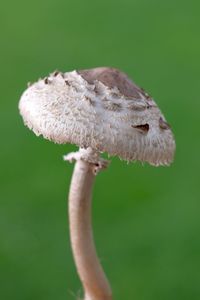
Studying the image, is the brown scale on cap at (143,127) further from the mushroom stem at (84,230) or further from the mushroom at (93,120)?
the mushroom stem at (84,230)

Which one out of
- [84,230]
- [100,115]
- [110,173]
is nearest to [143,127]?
[100,115]

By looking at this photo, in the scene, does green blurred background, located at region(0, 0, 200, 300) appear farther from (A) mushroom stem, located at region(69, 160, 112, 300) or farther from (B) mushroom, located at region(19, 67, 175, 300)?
(B) mushroom, located at region(19, 67, 175, 300)

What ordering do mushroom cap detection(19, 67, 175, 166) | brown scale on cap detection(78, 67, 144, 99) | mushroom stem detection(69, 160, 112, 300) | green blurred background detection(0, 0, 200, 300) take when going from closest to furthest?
mushroom cap detection(19, 67, 175, 166), brown scale on cap detection(78, 67, 144, 99), mushroom stem detection(69, 160, 112, 300), green blurred background detection(0, 0, 200, 300)

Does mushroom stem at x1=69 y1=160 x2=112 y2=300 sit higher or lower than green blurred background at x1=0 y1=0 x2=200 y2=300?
lower

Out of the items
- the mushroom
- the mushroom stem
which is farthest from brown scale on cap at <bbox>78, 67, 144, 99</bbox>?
the mushroom stem

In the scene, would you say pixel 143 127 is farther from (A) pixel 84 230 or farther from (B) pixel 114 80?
(A) pixel 84 230

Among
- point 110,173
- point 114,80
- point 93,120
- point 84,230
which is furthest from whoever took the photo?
point 110,173
